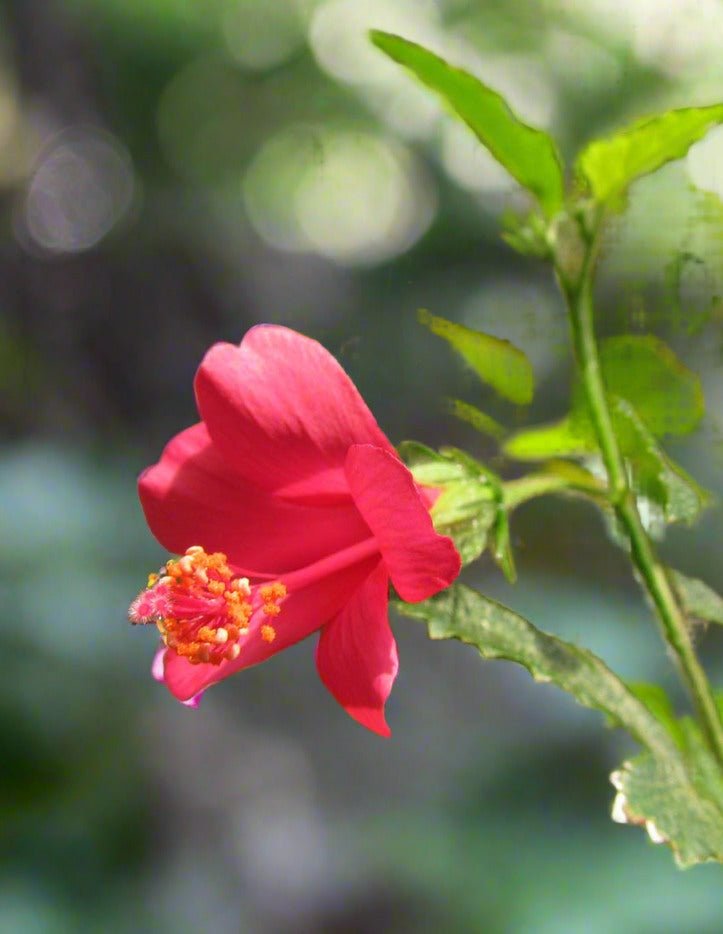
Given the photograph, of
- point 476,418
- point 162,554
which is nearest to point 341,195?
point 476,418

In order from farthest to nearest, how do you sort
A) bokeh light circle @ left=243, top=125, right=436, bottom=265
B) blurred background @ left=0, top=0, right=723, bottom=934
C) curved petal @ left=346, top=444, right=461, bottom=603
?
blurred background @ left=0, top=0, right=723, bottom=934 < bokeh light circle @ left=243, top=125, right=436, bottom=265 < curved petal @ left=346, top=444, right=461, bottom=603

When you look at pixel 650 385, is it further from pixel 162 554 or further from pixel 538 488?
pixel 162 554

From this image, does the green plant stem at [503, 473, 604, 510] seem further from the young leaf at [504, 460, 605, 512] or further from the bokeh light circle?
the bokeh light circle

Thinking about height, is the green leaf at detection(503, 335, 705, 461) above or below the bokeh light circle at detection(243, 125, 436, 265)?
above

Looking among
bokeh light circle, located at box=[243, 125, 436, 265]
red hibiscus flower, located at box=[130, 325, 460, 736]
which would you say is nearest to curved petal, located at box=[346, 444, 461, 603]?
red hibiscus flower, located at box=[130, 325, 460, 736]

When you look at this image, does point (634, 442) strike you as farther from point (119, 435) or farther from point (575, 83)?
point (119, 435)

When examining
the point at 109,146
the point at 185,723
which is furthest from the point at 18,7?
the point at 185,723
